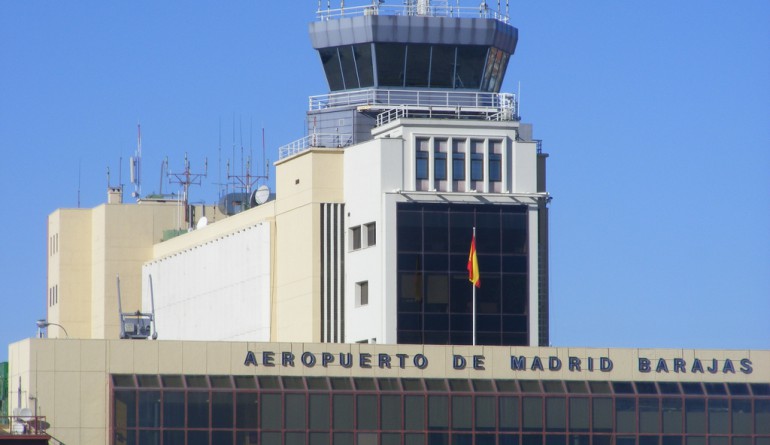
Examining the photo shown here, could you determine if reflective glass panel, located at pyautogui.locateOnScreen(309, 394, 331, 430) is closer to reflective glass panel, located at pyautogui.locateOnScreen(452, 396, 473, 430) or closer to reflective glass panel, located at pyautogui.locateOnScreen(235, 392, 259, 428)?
reflective glass panel, located at pyautogui.locateOnScreen(235, 392, 259, 428)

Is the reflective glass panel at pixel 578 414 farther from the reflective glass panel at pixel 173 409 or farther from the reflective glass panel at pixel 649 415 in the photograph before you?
the reflective glass panel at pixel 173 409

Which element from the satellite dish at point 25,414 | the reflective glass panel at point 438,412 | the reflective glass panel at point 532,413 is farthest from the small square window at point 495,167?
the satellite dish at point 25,414

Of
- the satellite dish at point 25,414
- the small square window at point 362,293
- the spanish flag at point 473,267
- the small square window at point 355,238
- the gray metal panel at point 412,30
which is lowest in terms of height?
the satellite dish at point 25,414

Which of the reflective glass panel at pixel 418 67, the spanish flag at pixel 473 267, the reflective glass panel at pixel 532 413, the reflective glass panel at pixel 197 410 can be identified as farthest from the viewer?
the reflective glass panel at pixel 418 67

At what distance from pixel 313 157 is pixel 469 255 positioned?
11396 mm

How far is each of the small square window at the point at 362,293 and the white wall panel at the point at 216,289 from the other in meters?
8.33

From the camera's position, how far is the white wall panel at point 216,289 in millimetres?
121062

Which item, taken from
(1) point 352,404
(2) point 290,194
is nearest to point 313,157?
(2) point 290,194

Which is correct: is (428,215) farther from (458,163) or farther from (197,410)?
(197,410)

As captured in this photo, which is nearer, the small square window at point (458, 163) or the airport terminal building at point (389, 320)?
the airport terminal building at point (389, 320)

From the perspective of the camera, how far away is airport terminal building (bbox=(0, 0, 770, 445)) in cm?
9612

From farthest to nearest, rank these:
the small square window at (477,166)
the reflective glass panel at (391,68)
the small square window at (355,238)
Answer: the reflective glass panel at (391,68) → the small square window at (355,238) → the small square window at (477,166)

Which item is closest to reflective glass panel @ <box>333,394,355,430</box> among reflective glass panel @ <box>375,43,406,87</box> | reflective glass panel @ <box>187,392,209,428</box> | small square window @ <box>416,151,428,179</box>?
reflective glass panel @ <box>187,392,209,428</box>

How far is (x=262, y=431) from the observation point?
317ft
